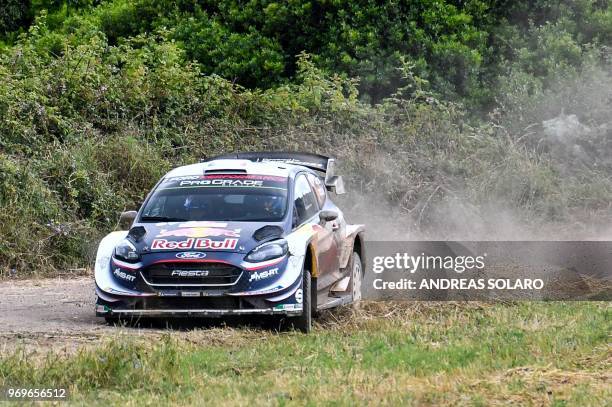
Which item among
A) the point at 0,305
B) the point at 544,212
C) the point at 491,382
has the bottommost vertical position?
the point at 544,212

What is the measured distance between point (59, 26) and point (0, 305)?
16977 millimetres

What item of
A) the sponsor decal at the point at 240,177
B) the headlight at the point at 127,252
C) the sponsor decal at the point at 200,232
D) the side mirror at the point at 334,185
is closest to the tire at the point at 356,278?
the side mirror at the point at 334,185

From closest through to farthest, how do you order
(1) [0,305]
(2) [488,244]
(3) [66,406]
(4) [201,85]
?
(3) [66,406]
(1) [0,305]
(2) [488,244]
(4) [201,85]

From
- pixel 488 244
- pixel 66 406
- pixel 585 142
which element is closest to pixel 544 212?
pixel 585 142

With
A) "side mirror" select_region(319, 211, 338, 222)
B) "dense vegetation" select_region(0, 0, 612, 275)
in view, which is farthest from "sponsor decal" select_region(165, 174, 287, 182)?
"dense vegetation" select_region(0, 0, 612, 275)

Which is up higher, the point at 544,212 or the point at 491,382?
the point at 491,382

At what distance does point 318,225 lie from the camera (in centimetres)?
1394

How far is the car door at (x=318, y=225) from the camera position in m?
13.6

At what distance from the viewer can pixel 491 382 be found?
373 inches

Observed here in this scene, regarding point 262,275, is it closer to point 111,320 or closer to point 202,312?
point 202,312

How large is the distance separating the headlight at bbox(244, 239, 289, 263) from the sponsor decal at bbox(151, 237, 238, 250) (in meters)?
0.21

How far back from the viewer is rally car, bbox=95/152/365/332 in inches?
498

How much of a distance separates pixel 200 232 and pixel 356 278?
2.67 meters

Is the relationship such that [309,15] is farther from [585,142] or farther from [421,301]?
[421,301]
